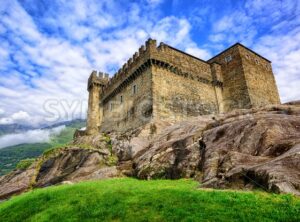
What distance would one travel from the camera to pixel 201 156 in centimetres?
1498

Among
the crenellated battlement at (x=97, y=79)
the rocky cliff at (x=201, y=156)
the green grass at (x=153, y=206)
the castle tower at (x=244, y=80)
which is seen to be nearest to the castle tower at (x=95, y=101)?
the crenellated battlement at (x=97, y=79)

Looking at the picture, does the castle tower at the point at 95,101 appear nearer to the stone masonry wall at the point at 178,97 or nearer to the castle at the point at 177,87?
the castle at the point at 177,87

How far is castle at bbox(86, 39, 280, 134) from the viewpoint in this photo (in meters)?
29.1

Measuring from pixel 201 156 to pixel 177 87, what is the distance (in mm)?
16580

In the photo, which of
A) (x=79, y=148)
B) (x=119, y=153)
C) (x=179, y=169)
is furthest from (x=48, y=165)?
(x=179, y=169)


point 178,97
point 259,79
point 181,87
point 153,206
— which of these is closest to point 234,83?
point 259,79

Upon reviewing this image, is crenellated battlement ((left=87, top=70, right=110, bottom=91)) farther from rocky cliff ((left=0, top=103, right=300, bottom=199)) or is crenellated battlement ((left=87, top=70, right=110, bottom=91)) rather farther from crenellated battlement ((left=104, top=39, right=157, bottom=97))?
rocky cliff ((left=0, top=103, right=300, bottom=199))

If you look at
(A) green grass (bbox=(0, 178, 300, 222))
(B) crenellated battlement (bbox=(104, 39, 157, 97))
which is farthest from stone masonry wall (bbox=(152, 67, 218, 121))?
(A) green grass (bbox=(0, 178, 300, 222))

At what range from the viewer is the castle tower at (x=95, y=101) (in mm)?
40219

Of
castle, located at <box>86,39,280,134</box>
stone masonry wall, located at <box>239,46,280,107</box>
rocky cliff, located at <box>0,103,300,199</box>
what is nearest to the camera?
rocky cliff, located at <box>0,103,300,199</box>

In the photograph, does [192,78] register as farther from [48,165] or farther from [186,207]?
[186,207]

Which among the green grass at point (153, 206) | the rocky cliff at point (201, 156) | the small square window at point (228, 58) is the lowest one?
the green grass at point (153, 206)

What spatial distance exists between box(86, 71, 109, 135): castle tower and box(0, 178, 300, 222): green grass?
27111 mm

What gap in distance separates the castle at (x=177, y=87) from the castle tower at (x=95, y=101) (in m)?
0.15
